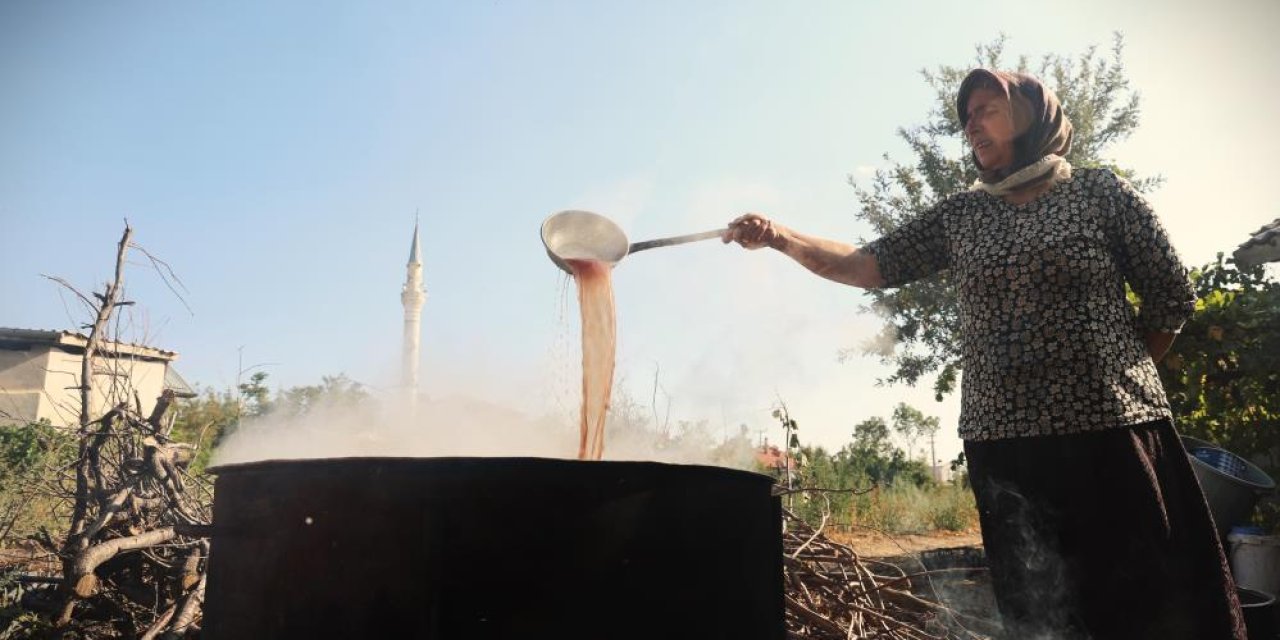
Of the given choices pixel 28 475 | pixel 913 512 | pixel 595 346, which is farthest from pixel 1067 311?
pixel 28 475

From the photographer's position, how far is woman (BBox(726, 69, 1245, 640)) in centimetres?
167

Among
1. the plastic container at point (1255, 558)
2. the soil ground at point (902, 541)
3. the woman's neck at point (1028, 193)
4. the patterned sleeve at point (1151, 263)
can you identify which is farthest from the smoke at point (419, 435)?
the soil ground at point (902, 541)

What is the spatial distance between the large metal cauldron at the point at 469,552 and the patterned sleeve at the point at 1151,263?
1.23 metres

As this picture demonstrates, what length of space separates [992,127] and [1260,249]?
422 cm

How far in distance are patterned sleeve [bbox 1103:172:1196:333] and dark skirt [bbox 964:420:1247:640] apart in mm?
297

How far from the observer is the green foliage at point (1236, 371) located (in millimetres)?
4395

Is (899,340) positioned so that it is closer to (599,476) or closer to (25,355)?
(599,476)

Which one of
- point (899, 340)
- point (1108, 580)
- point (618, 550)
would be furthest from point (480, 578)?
point (899, 340)

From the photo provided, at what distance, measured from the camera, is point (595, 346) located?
2588 millimetres

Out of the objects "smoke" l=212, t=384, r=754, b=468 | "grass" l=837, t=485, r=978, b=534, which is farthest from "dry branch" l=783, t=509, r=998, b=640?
"grass" l=837, t=485, r=978, b=534

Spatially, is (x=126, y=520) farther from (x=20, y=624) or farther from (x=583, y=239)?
(x=583, y=239)

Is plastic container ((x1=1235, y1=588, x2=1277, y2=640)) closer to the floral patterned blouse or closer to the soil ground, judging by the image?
the floral patterned blouse

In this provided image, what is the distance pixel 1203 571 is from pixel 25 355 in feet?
69.1

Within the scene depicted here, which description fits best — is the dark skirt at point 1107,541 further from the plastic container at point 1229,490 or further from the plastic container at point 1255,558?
the plastic container at point 1255,558
